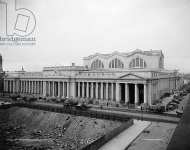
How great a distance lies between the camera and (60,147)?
2961cm

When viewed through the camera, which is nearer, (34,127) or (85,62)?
(34,127)

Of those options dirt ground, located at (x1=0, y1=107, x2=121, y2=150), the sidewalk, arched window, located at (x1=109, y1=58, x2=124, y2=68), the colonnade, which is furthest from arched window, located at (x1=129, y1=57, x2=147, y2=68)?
the sidewalk

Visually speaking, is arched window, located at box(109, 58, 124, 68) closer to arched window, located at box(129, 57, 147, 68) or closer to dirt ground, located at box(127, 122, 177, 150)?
arched window, located at box(129, 57, 147, 68)

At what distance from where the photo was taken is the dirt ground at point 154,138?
23.2 meters

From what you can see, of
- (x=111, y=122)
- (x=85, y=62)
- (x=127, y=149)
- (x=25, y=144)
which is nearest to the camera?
(x=127, y=149)

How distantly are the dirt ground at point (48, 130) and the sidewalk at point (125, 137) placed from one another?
441cm

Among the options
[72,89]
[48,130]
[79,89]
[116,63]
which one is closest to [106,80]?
[79,89]

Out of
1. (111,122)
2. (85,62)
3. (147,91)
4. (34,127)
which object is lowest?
(34,127)

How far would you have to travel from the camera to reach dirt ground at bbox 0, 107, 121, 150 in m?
31.1

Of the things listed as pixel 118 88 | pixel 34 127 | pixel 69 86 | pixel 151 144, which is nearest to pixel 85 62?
pixel 69 86

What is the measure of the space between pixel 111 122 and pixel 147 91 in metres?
21.1

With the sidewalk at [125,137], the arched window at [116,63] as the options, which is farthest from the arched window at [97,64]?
the sidewalk at [125,137]

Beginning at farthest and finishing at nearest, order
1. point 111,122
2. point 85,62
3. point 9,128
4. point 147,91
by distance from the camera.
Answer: point 85,62, point 147,91, point 9,128, point 111,122

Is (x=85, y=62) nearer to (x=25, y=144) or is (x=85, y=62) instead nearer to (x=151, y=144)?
(x=25, y=144)
